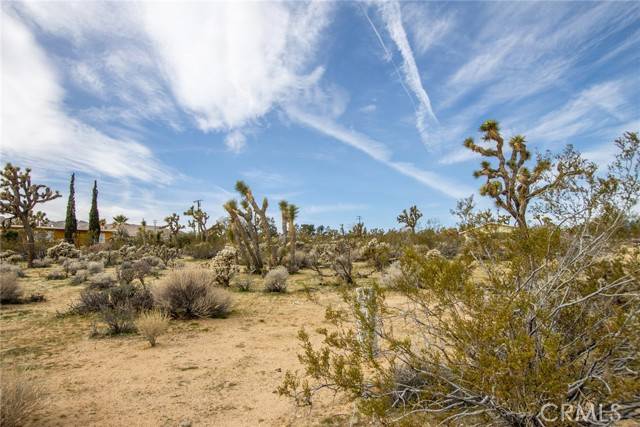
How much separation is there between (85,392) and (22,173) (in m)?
20.6

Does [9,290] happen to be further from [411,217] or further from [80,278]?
[411,217]

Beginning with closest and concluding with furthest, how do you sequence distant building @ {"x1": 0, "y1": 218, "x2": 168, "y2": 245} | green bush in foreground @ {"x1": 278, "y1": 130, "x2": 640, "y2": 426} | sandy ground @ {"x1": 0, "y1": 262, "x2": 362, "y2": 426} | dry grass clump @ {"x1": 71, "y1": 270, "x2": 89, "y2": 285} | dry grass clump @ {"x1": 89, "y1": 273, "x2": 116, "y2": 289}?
1. green bush in foreground @ {"x1": 278, "y1": 130, "x2": 640, "y2": 426}
2. sandy ground @ {"x1": 0, "y1": 262, "x2": 362, "y2": 426}
3. dry grass clump @ {"x1": 89, "y1": 273, "x2": 116, "y2": 289}
4. dry grass clump @ {"x1": 71, "y1": 270, "x2": 89, "y2": 285}
5. distant building @ {"x1": 0, "y1": 218, "x2": 168, "y2": 245}

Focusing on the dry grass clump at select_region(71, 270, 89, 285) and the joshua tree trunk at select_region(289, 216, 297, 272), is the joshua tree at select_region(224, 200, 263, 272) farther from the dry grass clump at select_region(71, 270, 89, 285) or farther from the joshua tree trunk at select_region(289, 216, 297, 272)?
the dry grass clump at select_region(71, 270, 89, 285)

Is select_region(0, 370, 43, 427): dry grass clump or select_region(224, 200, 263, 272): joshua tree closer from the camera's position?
select_region(0, 370, 43, 427): dry grass clump

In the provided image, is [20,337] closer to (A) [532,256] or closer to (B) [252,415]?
(B) [252,415]

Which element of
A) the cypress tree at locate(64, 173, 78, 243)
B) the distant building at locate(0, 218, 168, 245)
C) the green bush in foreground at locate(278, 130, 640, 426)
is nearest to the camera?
the green bush in foreground at locate(278, 130, 640, 426)

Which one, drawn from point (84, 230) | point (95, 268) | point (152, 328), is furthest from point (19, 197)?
point (84, 230)

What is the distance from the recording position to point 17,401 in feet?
11.8

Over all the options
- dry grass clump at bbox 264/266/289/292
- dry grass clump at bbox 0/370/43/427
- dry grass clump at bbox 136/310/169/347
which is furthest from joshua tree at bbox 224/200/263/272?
dry grass clump at bbox 0/370/43/427

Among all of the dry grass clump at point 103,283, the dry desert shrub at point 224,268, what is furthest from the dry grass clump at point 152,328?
the dry desert shrub at point 224,268

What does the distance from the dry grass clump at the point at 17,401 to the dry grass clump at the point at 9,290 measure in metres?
7.99

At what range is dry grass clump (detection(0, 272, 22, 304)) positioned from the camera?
10039 mm

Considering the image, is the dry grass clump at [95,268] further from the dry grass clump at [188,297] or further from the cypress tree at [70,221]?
the cypress tree at [70,221]

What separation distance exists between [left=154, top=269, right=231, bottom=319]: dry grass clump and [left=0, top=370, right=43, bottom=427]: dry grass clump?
4752 millimetres
